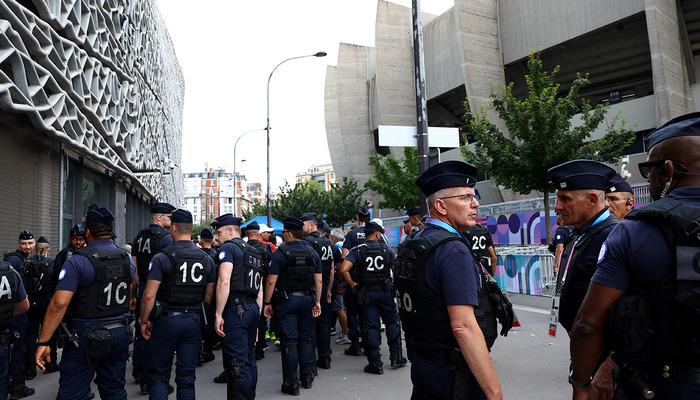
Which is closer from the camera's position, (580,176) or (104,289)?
(580,176)

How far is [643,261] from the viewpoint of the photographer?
6.30 feet

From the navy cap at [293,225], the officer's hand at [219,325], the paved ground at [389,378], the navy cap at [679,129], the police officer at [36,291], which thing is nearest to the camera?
the navy cap at [679,129]

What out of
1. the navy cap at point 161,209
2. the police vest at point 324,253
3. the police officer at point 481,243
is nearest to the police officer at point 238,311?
the navy cap at point 161,209

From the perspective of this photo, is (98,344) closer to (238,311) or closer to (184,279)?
(184,279)

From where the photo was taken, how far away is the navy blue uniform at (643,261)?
6.12 ft

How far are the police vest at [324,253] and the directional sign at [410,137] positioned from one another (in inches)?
84.3

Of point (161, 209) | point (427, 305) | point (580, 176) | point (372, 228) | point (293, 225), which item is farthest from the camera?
point (372, 228)

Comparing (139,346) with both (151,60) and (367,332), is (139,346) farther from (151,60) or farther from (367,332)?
(151,60)

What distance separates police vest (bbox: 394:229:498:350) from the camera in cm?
263

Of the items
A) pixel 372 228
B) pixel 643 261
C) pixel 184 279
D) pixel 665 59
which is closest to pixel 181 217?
pixel 184 279

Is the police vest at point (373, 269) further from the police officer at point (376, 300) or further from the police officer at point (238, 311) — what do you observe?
the police officer at point (238, 311)

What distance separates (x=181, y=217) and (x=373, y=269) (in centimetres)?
281

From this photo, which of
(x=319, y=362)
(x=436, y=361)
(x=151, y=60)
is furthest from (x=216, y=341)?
(x=151, y=60)

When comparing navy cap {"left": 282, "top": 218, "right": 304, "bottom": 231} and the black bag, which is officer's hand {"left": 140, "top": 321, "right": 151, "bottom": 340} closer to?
the black bag
